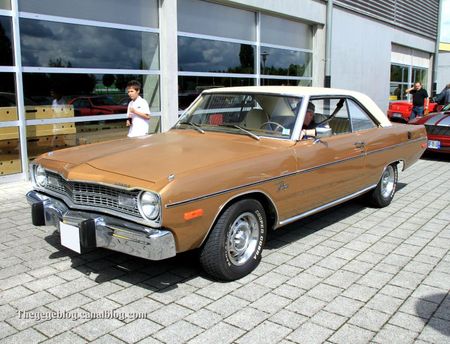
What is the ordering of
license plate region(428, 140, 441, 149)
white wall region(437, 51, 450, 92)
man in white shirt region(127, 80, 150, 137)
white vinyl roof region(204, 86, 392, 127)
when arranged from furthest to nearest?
white wall region(437, 51, 450, 92) < license plate region(428, 140, 441, 149) < man in white shirt region(127, 80, 150, 137) < white vinyl roof region(204, 86, 392, 127)

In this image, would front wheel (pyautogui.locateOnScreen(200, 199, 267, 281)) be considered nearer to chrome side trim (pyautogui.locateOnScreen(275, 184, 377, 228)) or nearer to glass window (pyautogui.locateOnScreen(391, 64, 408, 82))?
chrome side trim (pyautogui.locateOnScreen(275, 184, 377, 228))

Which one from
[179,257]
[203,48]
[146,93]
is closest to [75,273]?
[179,257]

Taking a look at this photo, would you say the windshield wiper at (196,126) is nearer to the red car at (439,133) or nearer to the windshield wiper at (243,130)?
the windshield wiper at (243,130)

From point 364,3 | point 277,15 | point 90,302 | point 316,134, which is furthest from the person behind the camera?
point 364,3

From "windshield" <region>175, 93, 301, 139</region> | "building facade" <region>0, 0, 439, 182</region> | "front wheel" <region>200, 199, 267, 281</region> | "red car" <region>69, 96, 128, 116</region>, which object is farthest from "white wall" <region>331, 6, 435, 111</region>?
"front wheel" <region>200, 199, 267, 281</region>

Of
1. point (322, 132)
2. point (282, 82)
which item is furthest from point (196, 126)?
point (282, 82)

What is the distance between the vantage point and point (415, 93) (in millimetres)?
14242

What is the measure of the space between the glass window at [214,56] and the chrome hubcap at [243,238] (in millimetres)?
6993

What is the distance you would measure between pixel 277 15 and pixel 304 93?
360 inches

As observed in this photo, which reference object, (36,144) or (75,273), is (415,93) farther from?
(75,273)

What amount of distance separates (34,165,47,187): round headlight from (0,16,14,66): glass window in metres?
3.85

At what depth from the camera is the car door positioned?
458cm

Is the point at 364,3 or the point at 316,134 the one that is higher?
the point at 364,3

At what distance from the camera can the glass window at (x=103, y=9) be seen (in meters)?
7.97
